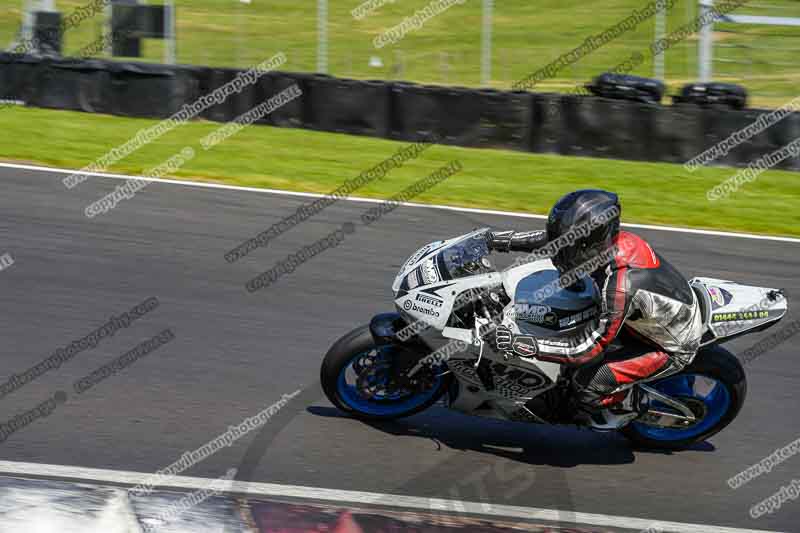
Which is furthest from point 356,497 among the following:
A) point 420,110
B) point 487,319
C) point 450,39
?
point 450,39

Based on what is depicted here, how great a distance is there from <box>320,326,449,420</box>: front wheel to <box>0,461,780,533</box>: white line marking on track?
869mm

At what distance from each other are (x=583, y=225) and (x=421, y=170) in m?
8.62

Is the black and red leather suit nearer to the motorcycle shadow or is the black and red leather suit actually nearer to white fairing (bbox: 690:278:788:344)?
white fairing (bbox: 690:278:788:344)

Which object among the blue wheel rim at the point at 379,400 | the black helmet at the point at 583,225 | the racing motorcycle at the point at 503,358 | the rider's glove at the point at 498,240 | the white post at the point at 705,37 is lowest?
the blue wheel rim at the point at 379,400

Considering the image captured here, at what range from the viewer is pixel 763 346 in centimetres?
815

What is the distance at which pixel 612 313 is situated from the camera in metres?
5.50

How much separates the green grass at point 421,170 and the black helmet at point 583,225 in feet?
21.5

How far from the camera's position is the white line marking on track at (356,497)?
5.36 metres

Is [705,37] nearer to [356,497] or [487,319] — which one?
[487,319]

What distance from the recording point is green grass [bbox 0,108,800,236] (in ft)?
40.9

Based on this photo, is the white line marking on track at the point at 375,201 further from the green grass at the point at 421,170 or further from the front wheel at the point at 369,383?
the front wheel at the point at 369,383

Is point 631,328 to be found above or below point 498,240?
below

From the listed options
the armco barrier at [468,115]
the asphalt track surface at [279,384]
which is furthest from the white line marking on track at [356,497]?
the armco barrier at [468,115]

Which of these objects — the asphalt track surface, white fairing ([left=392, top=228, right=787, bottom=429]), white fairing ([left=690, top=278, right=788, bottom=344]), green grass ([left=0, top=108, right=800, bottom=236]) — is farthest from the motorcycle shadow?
green grass ([left=0, top=108, right=800, bottom=236])
